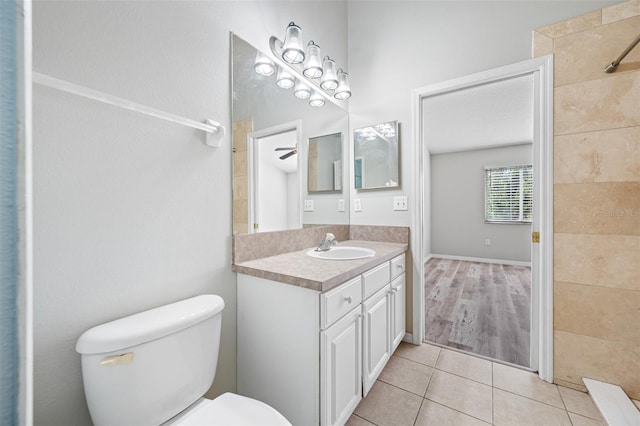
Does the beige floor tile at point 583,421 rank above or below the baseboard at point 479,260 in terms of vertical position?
below

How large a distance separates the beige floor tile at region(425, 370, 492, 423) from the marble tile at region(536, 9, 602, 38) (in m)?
2.16

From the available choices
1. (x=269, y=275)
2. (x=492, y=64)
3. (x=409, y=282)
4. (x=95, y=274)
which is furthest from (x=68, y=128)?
(x=492, y=64)

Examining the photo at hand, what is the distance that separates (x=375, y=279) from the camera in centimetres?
149

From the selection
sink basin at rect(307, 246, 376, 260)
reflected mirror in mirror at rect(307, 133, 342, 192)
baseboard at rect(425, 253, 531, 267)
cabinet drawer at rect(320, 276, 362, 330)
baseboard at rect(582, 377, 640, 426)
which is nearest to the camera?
cabinet drawer at rect(320, 276, 362, 330)

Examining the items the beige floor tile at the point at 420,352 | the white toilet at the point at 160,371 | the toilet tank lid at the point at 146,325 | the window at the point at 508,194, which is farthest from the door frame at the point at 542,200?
the window at the point at 508,194

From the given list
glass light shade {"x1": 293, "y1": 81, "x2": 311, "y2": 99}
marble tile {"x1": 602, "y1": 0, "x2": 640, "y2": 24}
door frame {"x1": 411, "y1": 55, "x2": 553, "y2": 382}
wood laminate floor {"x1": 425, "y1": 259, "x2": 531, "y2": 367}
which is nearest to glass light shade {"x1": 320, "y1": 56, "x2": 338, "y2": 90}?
glass light shade {"x1": 293, "y1": 81, "x2": 311, "y2": 99}

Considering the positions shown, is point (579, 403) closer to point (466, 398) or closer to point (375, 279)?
point (466, 398)

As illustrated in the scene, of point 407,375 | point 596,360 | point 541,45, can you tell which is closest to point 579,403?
point 596,360

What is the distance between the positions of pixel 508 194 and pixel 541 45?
3.95 metres

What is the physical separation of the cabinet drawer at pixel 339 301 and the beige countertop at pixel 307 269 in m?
0.03

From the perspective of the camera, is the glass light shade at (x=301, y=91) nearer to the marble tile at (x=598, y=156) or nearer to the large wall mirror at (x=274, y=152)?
the large wall mirror at (x=274, y=152)

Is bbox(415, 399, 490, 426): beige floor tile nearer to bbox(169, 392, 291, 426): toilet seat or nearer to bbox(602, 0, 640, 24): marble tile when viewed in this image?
bbox(169, 392, 291, 426): toilet seat

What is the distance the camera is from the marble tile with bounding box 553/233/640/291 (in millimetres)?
1410

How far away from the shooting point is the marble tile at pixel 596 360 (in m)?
1.42
